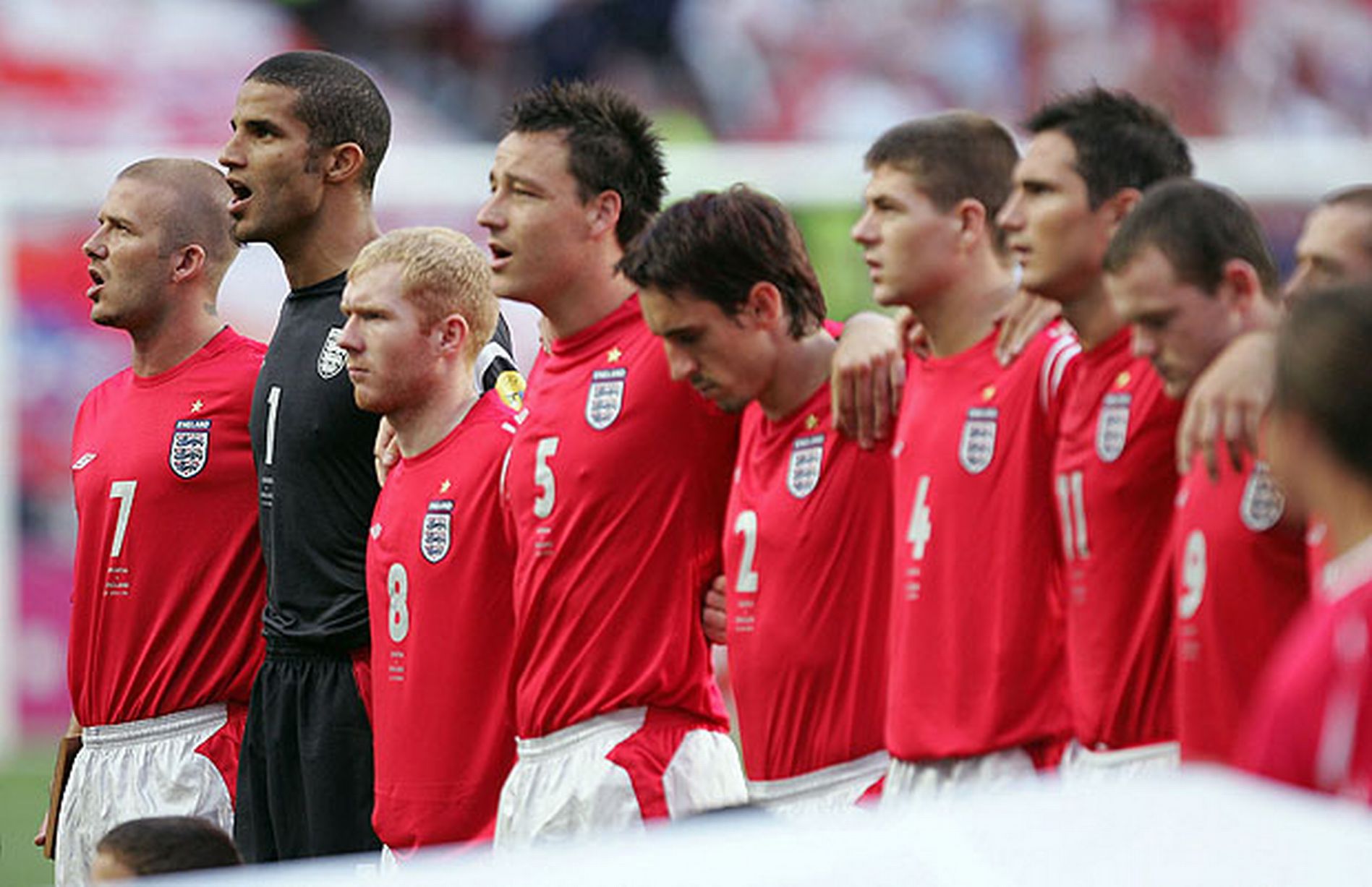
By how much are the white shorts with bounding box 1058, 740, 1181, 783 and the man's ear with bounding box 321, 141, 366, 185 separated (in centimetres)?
265

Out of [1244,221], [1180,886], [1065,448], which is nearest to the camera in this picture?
[1180,886]

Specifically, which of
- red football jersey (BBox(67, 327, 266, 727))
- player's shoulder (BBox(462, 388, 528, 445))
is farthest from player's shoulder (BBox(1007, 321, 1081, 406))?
red football jersey (BBox(67, 327, 266, 727))

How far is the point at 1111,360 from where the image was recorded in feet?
16.5

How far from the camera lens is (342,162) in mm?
6359

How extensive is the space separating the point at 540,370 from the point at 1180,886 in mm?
4001

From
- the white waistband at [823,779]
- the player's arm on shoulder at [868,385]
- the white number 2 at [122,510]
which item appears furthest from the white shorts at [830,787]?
the white number 2 at [122,510]

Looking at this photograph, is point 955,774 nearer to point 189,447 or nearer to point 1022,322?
point 1022,322

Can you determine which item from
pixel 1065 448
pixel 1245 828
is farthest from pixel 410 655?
pixel 1245 828

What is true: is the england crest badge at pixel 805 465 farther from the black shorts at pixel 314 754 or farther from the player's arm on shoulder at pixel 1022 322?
the black shorts at pixel 314 754

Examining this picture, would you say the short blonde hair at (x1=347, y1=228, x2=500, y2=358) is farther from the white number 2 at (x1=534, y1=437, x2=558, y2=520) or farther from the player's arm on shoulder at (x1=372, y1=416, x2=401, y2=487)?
the white number 2 at (x1=534, y1=437, x2=558, y2=520)

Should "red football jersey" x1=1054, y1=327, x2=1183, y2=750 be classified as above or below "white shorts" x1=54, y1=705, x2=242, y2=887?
above

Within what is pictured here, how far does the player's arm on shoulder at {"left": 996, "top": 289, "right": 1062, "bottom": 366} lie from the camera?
5266 mm

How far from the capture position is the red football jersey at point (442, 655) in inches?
222

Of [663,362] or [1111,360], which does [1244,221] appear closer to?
[1111,360]
